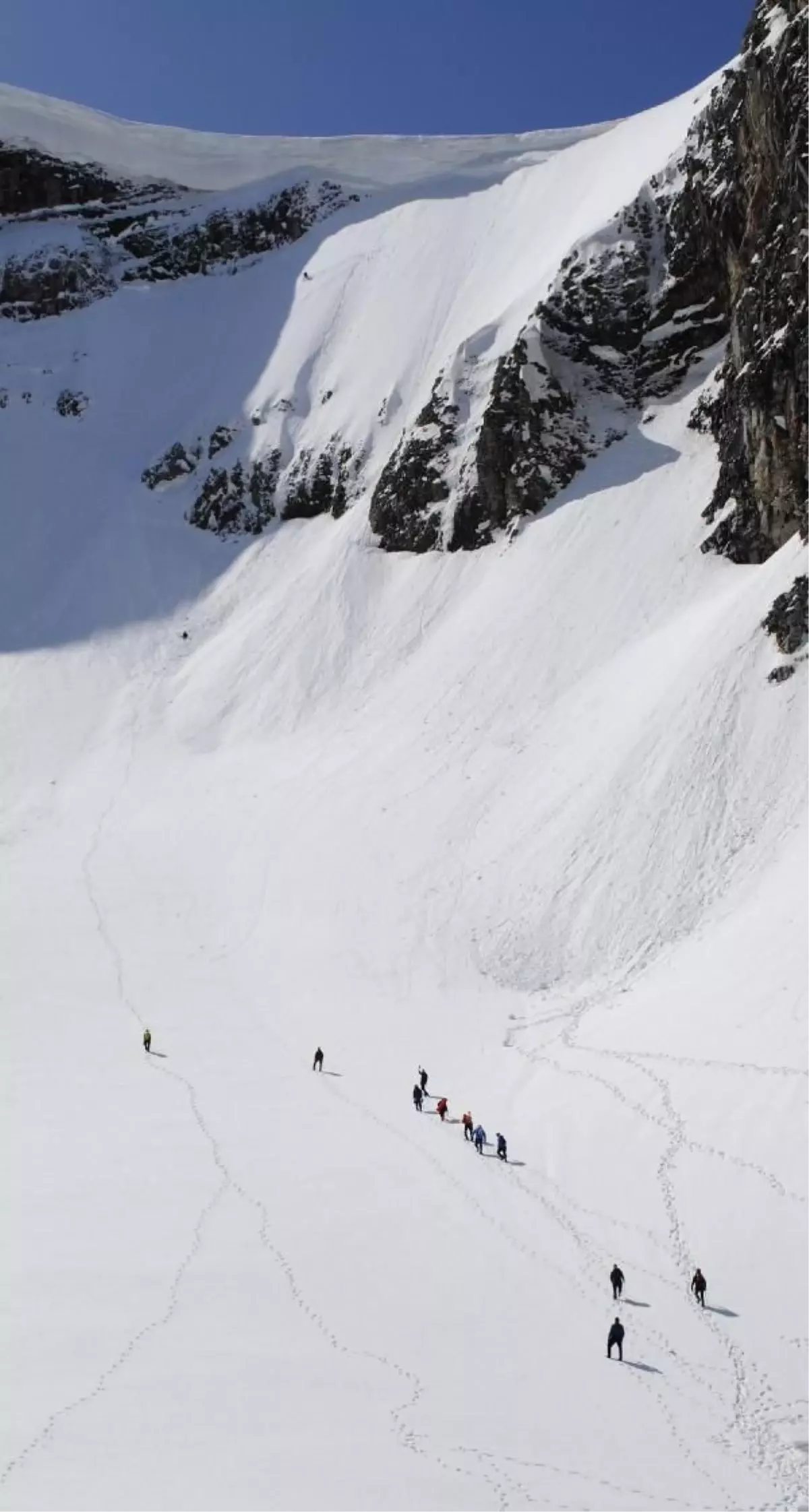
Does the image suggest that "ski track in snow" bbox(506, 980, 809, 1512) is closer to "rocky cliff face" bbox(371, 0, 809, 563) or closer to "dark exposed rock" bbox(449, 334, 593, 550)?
"rocky cliff face" bbox(371, 0, 809, 563)

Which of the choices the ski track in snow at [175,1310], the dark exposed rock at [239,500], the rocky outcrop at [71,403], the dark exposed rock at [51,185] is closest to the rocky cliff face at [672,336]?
the dark exposed rock at [239,500]

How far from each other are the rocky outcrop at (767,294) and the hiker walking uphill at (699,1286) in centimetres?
2598

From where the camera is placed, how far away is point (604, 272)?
53.9 metres

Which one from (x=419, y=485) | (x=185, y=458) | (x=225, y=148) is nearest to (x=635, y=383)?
(x=419, y=485)

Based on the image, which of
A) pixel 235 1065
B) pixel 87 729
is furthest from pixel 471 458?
pixel 235 1065

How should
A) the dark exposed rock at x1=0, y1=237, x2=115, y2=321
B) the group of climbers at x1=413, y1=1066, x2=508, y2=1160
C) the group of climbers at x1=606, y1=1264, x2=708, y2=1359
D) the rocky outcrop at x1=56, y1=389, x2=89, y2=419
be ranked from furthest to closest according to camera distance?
the dark exposed rock at x1=0, y1=237, x2=115, y2=321 → the rocky outcrop at x1=56, y1=389, x2=89, y2=419 → the group of climbers at x1=413, y1=1066, x2=508, y2=1160 → the group of climbers at x1=606, y1=1264, x2=708, y2=1359

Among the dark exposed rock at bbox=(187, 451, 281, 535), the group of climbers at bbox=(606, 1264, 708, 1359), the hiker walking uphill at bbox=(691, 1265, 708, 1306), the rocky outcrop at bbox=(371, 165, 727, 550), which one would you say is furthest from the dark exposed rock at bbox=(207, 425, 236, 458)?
the hiker walking uphill at bbox=(691, 1265, 708, 1306)

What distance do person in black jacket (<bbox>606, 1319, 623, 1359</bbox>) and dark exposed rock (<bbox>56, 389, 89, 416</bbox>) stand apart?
7276cm

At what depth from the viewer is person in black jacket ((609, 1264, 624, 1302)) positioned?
60.5 ft

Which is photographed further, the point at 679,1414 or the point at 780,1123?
the point at 780,1123

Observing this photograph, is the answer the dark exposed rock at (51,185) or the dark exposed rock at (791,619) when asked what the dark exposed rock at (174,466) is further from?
the dark exposed rock at (791,619)

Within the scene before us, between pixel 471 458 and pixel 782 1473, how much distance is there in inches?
1783

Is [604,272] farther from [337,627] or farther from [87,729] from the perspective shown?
[87,729]

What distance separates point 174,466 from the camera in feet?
235
